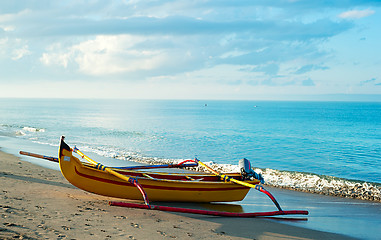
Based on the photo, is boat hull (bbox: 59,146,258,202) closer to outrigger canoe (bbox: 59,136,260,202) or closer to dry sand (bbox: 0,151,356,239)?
outrigger canoe (bbox: 59,136,260,202)

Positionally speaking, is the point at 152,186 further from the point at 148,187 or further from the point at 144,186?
the point at 144,186

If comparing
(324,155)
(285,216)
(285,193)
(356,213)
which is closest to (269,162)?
(324,155)

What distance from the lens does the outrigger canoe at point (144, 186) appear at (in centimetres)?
800

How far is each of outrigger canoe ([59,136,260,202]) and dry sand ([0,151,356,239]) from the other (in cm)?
47

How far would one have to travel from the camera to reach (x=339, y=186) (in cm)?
1321

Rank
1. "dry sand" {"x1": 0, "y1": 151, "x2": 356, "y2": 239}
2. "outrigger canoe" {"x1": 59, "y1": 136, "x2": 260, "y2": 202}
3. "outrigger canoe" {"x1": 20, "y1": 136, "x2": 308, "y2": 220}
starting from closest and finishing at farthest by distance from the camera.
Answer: "dry sand" {"x1": 0, "y1": 151, "x2": 356, "y2": 239} < "outrigger canoe" {"x1": 20, "y1": 136, "x2": 308, "y2": 220} < "outrigger canoe" {"x1": 59, "y1": 136, "x2": 260, "y2": 202}

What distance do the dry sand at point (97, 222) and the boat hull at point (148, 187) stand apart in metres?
0.46

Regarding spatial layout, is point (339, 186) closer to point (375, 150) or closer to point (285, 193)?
point (285, 193)

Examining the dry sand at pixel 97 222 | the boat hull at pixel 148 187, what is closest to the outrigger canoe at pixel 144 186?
the boat hull at pixel 148 187

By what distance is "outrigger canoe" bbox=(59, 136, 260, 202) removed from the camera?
8000mm

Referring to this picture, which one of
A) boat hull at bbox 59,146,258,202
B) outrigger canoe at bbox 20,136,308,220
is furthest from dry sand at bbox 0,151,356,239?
boat hull at bbox 59,146,258,202

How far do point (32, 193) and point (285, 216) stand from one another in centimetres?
688

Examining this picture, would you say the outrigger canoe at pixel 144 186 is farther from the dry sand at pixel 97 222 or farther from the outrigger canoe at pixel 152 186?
the dry sand at pixel 97 222

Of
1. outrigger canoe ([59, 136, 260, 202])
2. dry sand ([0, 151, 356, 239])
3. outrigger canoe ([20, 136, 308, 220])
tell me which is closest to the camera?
dry sand ([0, 151, 356, 239])
